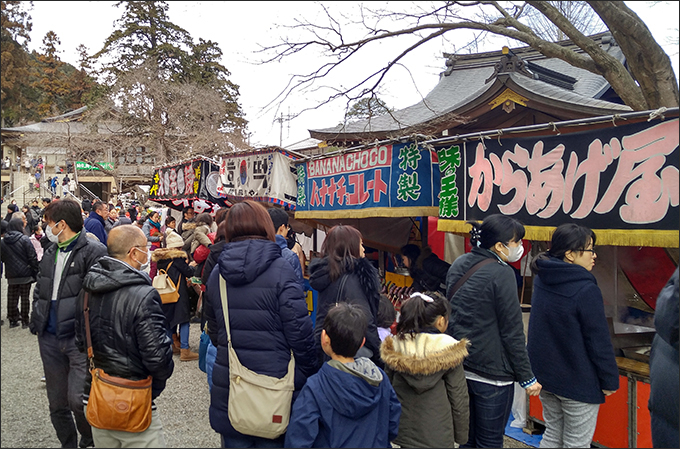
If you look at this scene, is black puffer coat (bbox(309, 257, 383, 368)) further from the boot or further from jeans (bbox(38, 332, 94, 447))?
the boot

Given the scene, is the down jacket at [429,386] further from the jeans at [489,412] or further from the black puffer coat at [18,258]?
the black puffer coat at [18,258]

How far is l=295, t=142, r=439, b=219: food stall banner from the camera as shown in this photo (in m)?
5.01

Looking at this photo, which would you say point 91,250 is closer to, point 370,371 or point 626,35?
point 370,371

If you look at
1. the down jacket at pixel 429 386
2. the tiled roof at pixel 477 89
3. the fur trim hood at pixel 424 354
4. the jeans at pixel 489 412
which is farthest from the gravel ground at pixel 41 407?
the tiled roof at pixel 477 89

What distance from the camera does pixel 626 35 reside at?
4.11 metres

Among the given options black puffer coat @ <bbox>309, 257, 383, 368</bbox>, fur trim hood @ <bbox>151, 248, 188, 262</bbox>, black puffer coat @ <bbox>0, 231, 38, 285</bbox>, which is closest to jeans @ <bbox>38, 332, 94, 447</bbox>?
black puffer coat @ <bbox>309, 257, 383, 368</bbox>

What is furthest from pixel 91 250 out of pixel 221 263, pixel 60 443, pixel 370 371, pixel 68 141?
pixel 68 141

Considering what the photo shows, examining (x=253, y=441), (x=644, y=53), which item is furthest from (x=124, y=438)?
(x=644, y=53)

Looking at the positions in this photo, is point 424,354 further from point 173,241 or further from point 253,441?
point 173,241

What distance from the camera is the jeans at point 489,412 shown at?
3.06 metres

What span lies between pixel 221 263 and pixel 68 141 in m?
23.7

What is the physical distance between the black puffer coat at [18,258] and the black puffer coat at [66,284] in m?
4.31

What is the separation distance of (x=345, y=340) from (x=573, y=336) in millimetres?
1676

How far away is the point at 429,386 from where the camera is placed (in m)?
2.75
